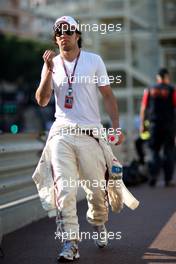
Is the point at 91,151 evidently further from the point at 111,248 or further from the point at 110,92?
the point at 111,248

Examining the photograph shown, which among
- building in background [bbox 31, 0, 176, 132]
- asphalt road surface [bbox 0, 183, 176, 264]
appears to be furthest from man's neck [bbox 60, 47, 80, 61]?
building in background [bbox 31, 0, 176, 132]

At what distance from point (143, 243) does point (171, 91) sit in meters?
5.35

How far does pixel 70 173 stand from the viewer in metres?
5.43

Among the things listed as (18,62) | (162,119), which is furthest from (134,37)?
(18,62)

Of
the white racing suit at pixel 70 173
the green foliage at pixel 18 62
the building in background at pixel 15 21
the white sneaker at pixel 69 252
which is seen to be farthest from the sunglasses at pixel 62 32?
the building in background at pixel 15 21

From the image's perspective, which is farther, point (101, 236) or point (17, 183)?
point (17, 183)

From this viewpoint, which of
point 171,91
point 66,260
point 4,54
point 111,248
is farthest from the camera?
point 4,54

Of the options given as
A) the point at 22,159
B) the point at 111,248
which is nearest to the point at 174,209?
the point at 22,159

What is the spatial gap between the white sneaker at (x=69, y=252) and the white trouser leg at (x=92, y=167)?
18.3 inches

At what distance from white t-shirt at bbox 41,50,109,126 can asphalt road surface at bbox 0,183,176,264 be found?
1114 mm

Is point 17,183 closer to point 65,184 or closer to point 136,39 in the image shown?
point 65,184

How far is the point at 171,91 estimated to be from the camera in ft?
36.8

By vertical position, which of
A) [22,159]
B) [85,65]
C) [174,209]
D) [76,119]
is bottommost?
[174,209]

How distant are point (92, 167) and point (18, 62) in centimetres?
6034
